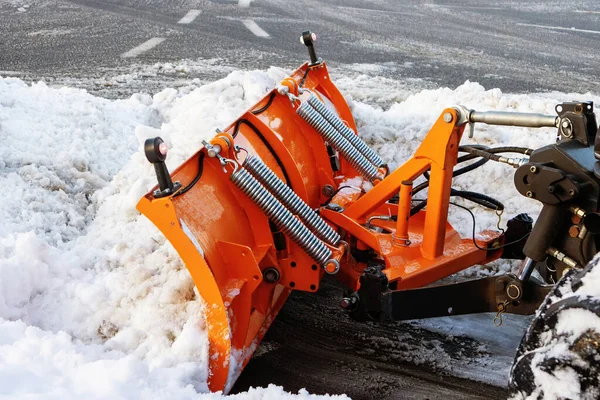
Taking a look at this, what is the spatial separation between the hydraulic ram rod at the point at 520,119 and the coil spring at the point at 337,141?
51.5 inches

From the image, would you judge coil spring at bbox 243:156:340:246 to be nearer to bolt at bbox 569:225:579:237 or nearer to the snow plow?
the snow plow

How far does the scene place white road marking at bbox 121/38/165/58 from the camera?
9.81 m

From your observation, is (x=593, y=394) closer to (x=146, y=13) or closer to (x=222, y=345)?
(x=222, y=345)

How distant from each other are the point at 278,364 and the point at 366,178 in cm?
146

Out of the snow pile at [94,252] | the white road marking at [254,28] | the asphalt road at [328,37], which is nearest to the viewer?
the snow pile at [94,252]

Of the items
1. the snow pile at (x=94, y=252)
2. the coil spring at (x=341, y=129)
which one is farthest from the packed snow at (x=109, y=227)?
the coil spring at (x=341, y=129)

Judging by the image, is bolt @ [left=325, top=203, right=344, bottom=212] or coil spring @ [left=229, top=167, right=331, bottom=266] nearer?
coil spring @ [left=229, top=167, right=331, bottom=266]

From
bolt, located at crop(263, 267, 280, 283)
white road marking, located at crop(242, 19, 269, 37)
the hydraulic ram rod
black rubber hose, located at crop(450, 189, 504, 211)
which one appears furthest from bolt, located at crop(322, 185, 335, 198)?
white road marking, located at crop(242, 19, 269, 37)

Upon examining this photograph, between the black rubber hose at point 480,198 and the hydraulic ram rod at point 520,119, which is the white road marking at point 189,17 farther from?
the hydraulic ram rod at point 520,119

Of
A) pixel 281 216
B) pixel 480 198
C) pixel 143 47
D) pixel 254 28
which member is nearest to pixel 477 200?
pixel 480 198

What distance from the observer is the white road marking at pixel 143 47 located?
981 centimetres

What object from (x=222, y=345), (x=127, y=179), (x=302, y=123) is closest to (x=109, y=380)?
(x=222, y=345)

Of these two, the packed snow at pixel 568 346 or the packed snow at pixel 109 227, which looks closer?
the packed snow at pixel 568 346

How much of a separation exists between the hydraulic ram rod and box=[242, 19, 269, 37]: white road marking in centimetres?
843
